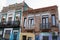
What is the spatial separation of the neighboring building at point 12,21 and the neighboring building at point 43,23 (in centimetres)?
99

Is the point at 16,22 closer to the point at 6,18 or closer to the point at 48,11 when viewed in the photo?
the point at 6,18

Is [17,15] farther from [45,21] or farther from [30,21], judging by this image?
[45,21]

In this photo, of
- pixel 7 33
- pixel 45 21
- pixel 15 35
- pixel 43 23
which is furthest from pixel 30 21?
pixel 7 33

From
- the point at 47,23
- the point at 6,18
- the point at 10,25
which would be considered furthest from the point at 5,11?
the point at 47,23

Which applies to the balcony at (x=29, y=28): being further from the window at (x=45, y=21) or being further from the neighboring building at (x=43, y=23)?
the window at (x=45, y=21)

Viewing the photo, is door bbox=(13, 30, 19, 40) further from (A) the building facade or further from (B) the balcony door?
(B) the balcony door

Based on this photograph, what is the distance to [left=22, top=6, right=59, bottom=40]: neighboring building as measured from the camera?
44.8 feet

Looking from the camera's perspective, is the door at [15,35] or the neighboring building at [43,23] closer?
the neighboring building at [43,23]

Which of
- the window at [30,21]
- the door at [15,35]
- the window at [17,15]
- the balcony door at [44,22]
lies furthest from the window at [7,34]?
the balcony door at [44,22]

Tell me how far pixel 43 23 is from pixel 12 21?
486cm

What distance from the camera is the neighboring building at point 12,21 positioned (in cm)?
1602

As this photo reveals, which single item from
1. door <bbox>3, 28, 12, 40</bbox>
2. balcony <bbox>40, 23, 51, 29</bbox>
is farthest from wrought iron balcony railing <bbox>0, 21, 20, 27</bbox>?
balcony <bbox>40, 23, 51, 29</bbox>

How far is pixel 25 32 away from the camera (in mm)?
15234

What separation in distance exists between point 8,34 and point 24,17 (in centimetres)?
340
